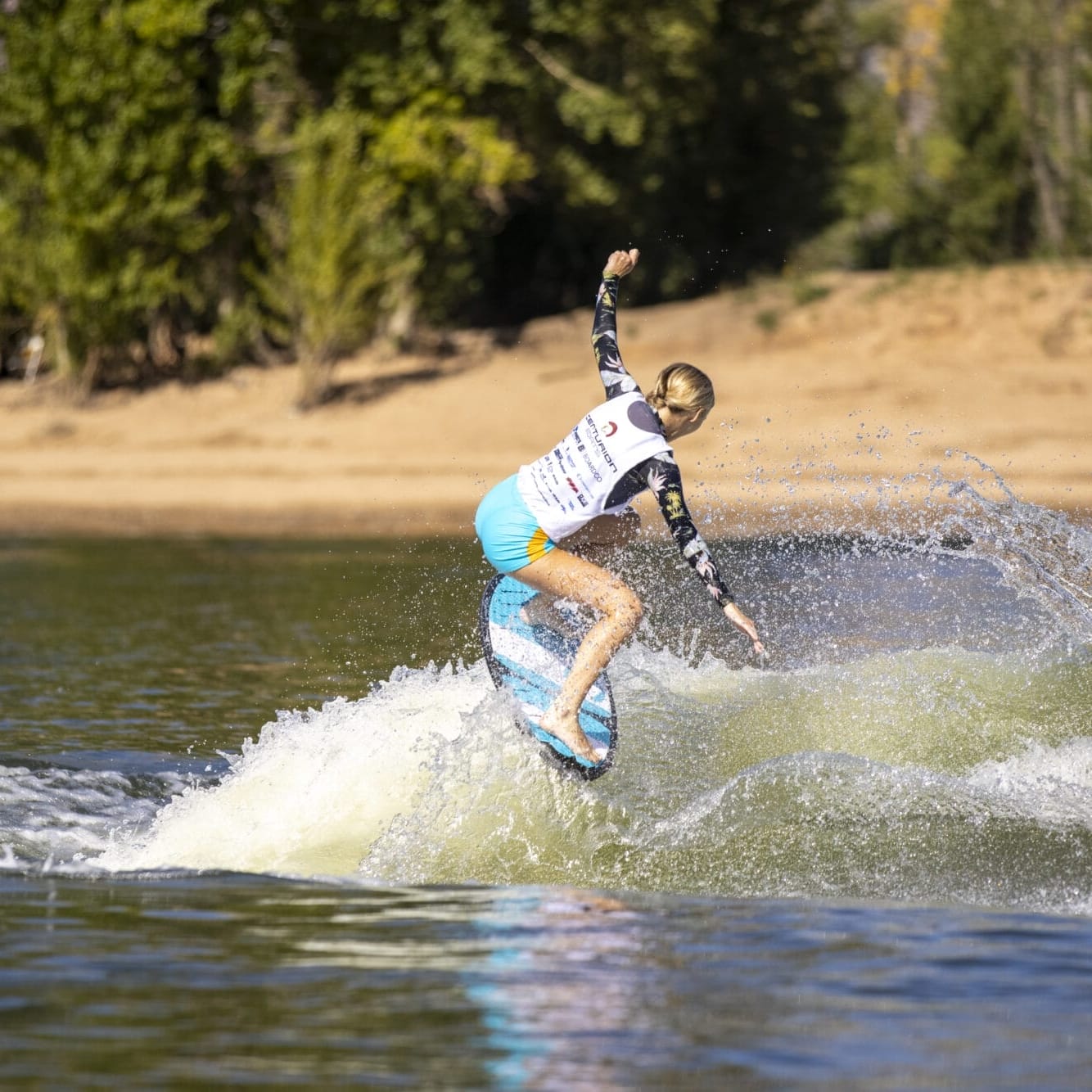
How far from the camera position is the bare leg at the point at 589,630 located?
291 inches

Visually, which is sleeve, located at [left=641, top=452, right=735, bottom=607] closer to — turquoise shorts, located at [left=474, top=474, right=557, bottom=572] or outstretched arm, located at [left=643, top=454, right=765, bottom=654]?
outstretched arm, located at [left=643, top=454, right=765, bottom=654]

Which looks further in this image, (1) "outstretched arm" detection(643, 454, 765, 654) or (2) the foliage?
(2) the foliage

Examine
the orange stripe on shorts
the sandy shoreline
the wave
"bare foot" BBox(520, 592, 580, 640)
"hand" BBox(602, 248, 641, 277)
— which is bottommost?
the sandy shoreline

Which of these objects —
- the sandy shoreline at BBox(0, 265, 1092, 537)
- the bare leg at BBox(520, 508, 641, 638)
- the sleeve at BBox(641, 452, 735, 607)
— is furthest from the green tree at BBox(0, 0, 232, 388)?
the sleeve at BBox(641, 452, 735, 607)

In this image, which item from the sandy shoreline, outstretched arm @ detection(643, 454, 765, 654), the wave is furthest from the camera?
the sandy shoreline

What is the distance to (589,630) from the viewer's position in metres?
7.54

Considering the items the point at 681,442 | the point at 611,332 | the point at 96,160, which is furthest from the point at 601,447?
the point at 96,160

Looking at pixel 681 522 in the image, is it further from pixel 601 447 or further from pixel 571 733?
pixel 571 733

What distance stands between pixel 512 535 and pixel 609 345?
39.0 inches

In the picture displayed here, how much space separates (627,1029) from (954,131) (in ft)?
119

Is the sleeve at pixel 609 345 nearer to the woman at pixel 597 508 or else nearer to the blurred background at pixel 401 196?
the woman at pixel 597 508

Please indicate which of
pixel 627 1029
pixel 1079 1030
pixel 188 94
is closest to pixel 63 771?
pixel 627 1029

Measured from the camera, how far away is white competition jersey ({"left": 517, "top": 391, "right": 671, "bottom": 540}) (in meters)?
7.30

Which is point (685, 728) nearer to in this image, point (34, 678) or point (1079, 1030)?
point (1079, 1030)
